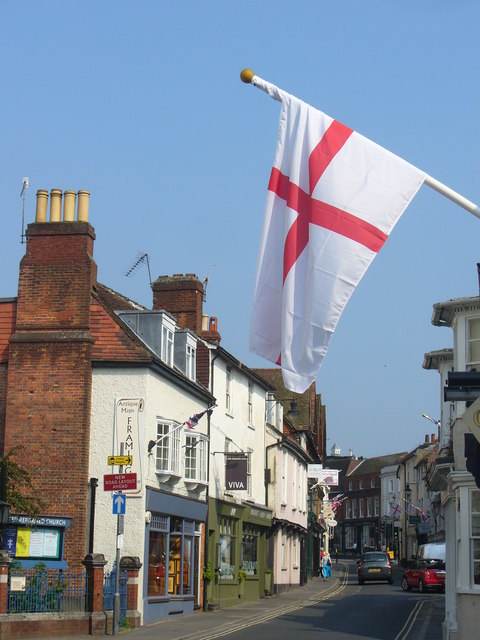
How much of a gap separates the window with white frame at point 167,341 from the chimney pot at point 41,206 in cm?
457

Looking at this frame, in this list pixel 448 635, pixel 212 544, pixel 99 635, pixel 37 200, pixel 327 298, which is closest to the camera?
pixel 327 298

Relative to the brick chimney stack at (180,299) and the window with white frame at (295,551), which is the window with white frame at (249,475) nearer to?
the brick chimney stack at (180,299)

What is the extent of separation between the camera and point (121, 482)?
75.1 ft

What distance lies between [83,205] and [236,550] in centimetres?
1517

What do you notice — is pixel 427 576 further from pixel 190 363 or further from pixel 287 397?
pixel 287 397

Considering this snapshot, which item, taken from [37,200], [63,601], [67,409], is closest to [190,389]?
[67,409]

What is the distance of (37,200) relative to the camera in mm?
27875

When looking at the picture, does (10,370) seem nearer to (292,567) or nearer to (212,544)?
(212,544)

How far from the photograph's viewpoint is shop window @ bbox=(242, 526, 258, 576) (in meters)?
37.8

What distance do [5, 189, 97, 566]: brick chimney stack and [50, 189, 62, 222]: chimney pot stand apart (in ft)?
0.09

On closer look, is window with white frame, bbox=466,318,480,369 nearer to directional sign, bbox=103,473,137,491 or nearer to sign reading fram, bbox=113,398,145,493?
directional sign, bbox=103,473,137,491

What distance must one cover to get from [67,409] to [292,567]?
1048 inches

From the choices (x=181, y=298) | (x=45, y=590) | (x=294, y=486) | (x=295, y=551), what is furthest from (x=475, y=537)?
(x=295, y=551)

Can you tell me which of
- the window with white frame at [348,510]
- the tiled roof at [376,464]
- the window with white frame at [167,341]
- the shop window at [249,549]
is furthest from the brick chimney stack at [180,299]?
the window with white frame at [348,510]
